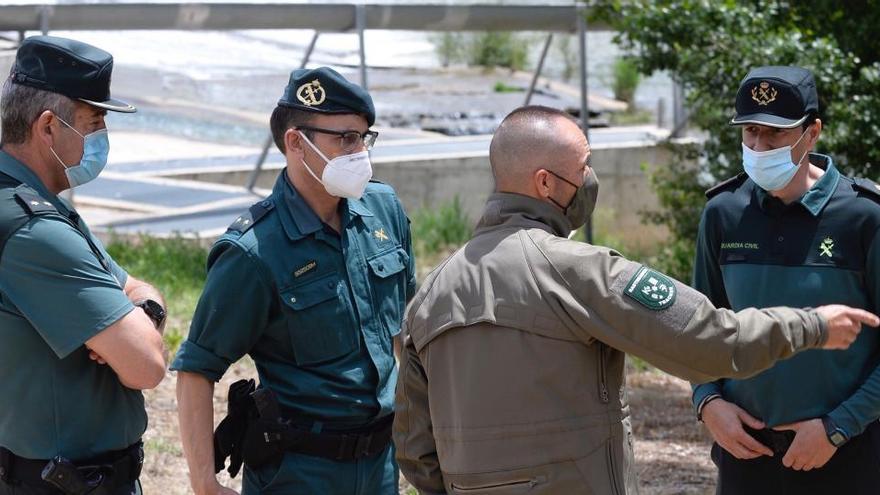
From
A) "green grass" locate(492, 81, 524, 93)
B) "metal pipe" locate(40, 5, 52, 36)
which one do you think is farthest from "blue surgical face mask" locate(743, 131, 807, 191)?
"green grass" locate(492, 81, 524, 93)

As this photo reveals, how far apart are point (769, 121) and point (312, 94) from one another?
128 centimetres

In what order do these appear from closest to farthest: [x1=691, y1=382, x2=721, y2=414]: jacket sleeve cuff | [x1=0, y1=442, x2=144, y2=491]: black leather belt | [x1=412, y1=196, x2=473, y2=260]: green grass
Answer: [x1=0, y1=442, x2=144, y2=491]: black leather belt < [x1=691, y1=382, x2=721, y2=414]: jacket sleeve cuff < [x1=412, y1=196, x2=473, y2=260]: green grass

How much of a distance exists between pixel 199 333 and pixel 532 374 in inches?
39.6

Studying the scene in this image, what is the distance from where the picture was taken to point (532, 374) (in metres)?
2.79

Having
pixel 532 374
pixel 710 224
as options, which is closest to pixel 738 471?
pixel 710 224

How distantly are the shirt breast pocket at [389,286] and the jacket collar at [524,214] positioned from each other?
651 millimetres

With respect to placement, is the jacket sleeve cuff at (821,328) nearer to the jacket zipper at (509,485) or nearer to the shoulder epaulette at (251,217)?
the jacket zipper at (509,485)

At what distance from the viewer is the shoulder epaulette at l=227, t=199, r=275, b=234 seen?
3.40m

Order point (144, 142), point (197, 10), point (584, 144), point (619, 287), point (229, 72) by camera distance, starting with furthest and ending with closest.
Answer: point (229, 72) < point (144, 142) < point (197, 10) < point (584, 144) < point (619, 287)

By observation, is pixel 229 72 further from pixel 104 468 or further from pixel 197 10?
pixel 104 468

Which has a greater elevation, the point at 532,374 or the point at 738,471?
the point at 532,374

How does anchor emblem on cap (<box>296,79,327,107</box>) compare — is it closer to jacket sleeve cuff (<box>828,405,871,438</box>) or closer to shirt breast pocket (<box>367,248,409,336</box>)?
shirt breast pocket (<box>367,248,409,336</box>)

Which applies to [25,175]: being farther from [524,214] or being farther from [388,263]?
[524,214]

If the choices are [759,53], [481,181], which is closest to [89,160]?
[759,53]
